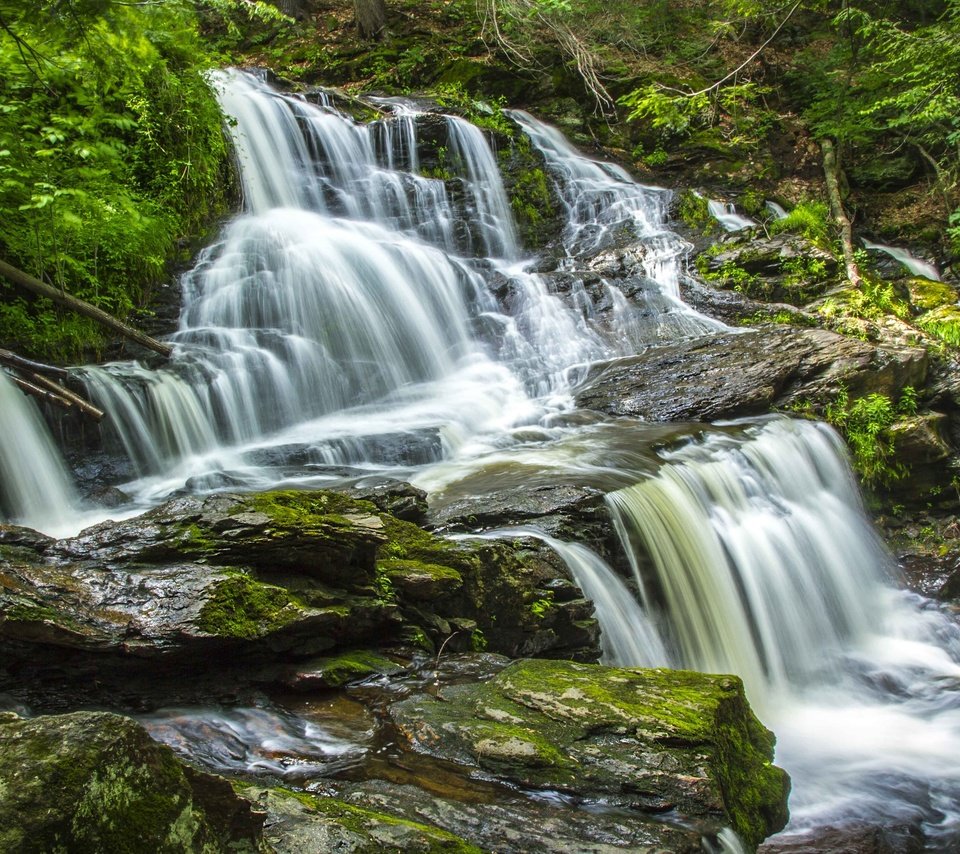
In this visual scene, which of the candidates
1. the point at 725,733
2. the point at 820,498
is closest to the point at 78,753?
the point at 725,733

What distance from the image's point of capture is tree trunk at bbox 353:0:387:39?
18.7m

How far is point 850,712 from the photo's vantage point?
19.2 ft

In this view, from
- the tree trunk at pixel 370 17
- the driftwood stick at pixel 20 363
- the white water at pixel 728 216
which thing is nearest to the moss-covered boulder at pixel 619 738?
the driftwood stick at pixel 20 363

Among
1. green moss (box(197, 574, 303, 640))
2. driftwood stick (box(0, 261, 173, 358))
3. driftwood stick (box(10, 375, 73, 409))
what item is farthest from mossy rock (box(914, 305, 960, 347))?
driftwood stick (box(10, 375, 73, 409))

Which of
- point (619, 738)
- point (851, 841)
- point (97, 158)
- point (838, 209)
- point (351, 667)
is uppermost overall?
point (97, 158)

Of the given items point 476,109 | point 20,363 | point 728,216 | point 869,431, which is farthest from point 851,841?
point 476,109

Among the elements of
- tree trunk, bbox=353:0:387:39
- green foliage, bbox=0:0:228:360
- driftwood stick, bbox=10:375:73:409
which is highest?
tree trunk, bbox=353:0:387:39

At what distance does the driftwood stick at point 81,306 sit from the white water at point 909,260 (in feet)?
41.9

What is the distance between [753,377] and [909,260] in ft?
24.9

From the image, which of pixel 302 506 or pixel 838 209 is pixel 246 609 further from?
pixel 838 209

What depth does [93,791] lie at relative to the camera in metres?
1.58

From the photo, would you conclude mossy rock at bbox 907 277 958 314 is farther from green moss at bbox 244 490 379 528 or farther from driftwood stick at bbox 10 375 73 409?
driftwood stick at bbox 10 375 73 409

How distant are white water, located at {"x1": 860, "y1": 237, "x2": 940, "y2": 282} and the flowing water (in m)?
4.33

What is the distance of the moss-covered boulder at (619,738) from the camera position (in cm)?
299
